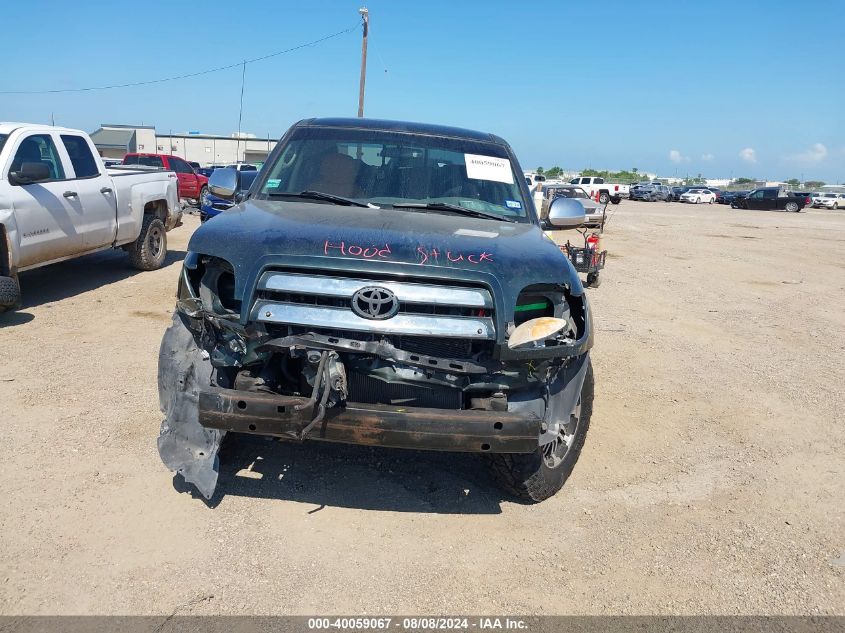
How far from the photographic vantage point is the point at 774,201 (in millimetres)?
46000

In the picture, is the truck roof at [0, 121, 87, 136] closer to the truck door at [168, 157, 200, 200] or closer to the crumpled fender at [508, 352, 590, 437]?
the crumpled fender at [508, 352, 590, 437]

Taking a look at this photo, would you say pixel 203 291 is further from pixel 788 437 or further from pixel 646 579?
pixel 788 437

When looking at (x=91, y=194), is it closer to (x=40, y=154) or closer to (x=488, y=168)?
(x=40, y=154)

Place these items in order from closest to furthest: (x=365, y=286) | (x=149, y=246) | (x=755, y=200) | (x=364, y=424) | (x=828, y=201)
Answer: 1. (x=364, y=424)
2. (x=365, y=286)
3. (x=149, y=246)
4. (x=755, y=200)
5. (x=828, y=201)

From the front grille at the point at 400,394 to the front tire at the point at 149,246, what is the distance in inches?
307

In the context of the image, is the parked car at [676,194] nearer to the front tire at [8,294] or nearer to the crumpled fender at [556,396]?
the front tire at [8,294]

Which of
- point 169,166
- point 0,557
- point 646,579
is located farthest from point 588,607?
point 169,166

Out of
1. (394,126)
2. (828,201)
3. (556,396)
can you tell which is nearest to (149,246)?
(394,126)

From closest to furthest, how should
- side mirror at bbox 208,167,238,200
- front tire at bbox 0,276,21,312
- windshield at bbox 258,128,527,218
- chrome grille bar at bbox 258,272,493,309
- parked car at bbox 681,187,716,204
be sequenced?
→ chrome grille bar at bbox 258,272,493,309 → windshield at bbox 258,128,527,218 → side mirror at bbox 208,167,238,200 → front tire at bbox 0,276,21,312 → parked car at bbox 681,187,716,204

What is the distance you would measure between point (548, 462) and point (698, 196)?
187 ft

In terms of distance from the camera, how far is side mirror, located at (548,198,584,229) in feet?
16.1

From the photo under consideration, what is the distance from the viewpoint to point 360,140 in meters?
4.66

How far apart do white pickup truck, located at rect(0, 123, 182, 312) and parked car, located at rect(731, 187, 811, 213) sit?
4561 centimetres

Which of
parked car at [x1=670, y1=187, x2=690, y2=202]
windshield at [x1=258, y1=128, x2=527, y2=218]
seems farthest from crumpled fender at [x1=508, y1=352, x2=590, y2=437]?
parked car at [x1=670, y1=187, x2=690, y2=202]
